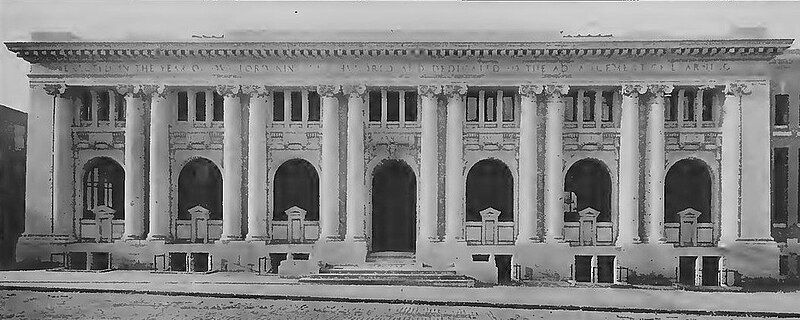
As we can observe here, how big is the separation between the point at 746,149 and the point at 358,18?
17.8 ft

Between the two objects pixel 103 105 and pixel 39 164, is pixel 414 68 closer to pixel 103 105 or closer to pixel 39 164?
pixel 103 105

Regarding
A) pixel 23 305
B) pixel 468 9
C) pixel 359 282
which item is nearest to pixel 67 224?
pixel 23 305

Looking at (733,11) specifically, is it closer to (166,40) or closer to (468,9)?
(468,9)

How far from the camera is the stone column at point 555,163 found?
45.6ft

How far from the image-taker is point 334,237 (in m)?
13.6

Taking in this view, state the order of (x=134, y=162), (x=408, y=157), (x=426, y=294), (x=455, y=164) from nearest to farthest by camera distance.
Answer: (x=426, y=294) < (x=134, y=162) < (x=455, y=164) < (x=408, y=157)

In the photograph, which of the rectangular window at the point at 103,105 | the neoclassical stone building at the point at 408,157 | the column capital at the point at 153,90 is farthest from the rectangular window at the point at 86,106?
the column capital at the point at 153,90

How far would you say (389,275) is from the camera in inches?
516

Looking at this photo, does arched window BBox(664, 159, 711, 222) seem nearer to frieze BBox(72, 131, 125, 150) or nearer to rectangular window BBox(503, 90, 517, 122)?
rectangular window BBox(503, 90, 517, 122)

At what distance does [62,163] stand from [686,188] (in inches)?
327

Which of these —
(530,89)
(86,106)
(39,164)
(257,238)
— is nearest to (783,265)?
(530,89)

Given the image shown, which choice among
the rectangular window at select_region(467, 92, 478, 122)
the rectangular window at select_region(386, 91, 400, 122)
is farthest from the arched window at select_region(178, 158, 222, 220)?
the rectangular window at select_region(467, 92, 478, 122)

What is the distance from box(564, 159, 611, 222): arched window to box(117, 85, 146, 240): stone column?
5.81 m

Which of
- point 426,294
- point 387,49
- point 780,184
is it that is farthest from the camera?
point 387,49
